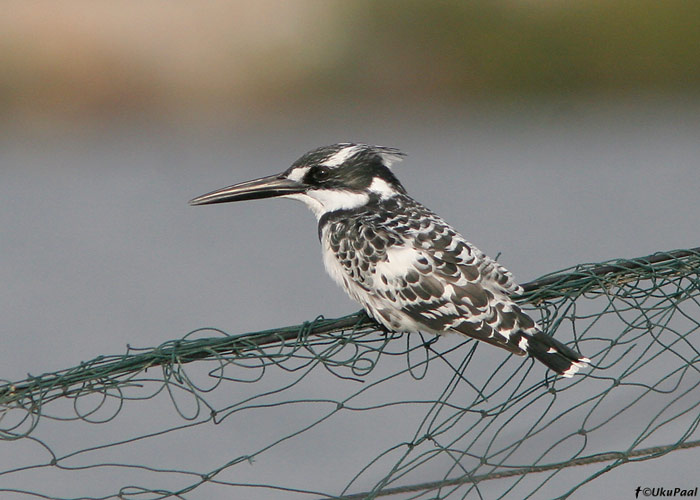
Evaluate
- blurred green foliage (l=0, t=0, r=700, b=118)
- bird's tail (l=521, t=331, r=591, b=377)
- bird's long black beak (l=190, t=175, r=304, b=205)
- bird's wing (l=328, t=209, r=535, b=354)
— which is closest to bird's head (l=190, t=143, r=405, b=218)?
bird's long black beak (l=190, t=175, r=304, b=205)

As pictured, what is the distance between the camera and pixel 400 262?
151 inches

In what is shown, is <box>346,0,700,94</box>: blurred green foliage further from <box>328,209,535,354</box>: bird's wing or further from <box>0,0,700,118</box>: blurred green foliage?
<box>328,209,535,354</box>: bird's wing

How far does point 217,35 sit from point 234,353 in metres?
10.2

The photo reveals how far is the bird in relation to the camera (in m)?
3.62

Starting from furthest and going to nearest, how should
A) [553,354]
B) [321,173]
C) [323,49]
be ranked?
[323,49] < [321,173] < [553,354]

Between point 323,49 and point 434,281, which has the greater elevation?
point 323,49

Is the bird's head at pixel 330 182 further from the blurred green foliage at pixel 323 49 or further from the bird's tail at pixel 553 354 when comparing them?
the blurred green foliage at pixel 323 49

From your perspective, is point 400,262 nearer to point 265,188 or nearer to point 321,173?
point 321,173

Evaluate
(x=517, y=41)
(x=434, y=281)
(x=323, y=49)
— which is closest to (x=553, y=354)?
(x=434, y=281)

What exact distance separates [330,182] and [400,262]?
0.65 meters

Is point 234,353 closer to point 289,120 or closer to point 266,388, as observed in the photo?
point 266,388

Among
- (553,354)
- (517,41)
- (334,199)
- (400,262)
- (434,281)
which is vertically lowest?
(553,354)

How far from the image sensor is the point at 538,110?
13.5m

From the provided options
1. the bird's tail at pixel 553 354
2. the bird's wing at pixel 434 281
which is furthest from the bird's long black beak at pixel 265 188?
the bird's tail at pixel 553 354
